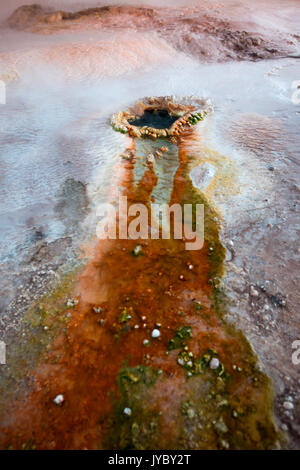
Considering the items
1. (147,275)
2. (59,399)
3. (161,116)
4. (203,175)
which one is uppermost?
(161,116)

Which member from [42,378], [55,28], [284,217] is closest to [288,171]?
[284,217]

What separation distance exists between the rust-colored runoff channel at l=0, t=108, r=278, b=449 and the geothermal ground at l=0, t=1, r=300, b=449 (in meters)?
0.01

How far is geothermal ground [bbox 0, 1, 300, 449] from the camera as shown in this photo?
238 centimetres

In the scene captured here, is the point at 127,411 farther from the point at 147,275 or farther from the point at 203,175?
the point at 203,175

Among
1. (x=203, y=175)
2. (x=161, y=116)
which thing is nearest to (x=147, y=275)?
(x=203, y=175)

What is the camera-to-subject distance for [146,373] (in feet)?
8.61

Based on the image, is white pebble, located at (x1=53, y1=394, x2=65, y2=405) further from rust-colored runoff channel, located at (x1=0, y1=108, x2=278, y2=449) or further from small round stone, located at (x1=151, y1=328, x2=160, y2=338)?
small round stone, located at (x1=151, y1=328, x2=160, y2=338)

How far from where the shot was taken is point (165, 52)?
9.83 metres

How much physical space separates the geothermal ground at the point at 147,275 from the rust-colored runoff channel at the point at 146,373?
0.04 feet

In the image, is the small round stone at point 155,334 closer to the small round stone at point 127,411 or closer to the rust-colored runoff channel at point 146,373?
the rust-colored runoff channel at point 146,373

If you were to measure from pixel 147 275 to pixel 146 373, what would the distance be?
1110mm

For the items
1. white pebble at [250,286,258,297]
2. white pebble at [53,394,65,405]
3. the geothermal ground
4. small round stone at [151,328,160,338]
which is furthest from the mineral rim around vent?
white pebble at [53,394,65,405]

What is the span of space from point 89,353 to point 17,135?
16.9 feet

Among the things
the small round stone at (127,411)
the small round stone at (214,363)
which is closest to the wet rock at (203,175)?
the small round stone at (214,363)
